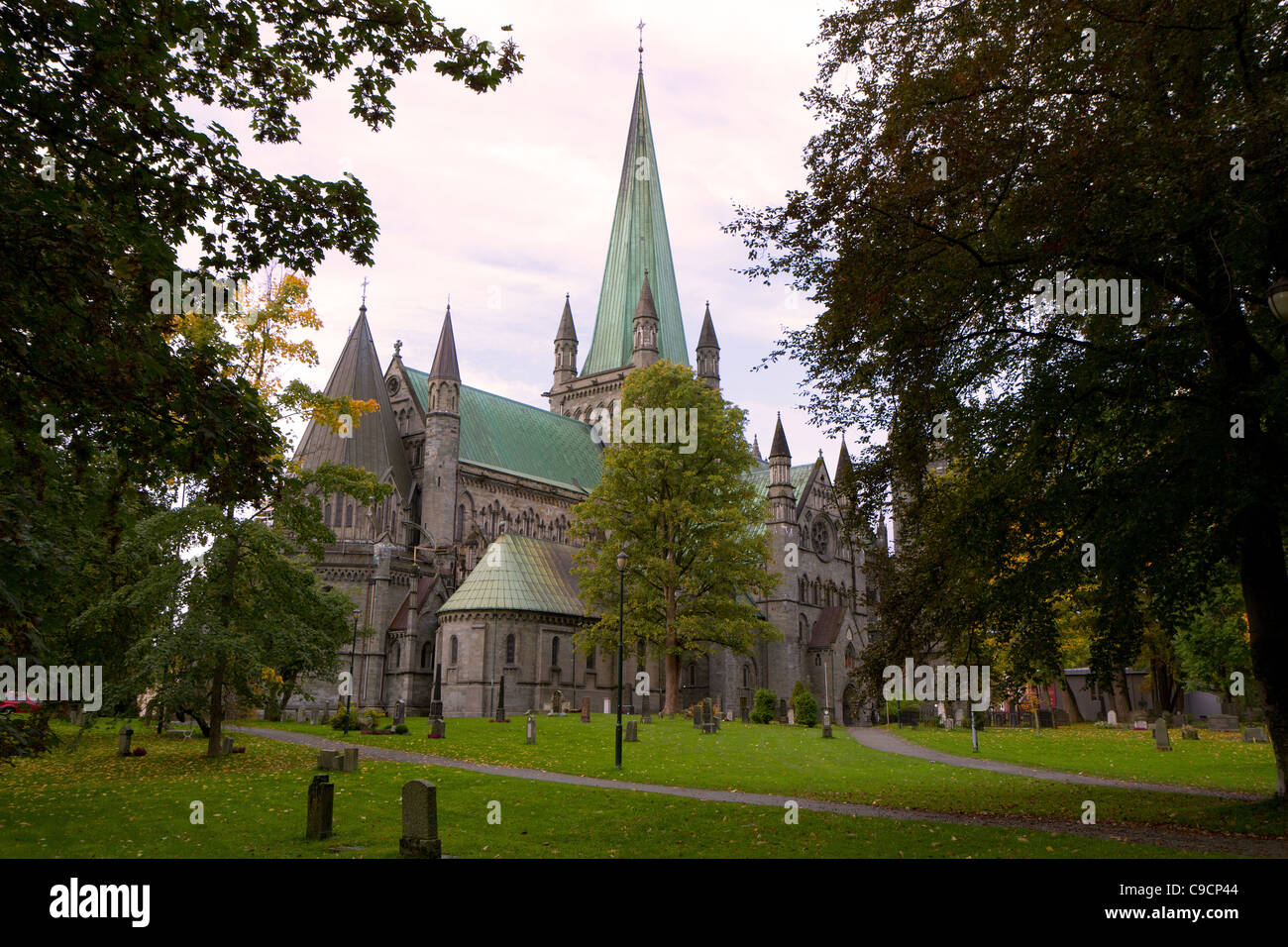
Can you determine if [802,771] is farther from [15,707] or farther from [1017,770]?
[15,707]

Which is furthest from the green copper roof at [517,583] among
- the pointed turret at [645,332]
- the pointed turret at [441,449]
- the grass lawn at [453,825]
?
the pointed turret at [645,332]

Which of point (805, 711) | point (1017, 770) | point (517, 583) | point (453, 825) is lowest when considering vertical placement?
point (805, 711)

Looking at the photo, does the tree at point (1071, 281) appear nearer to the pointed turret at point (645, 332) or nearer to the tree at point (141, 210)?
the tree at point (141, 210)

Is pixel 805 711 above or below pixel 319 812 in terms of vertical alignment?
below

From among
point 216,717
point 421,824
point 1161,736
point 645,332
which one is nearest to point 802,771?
point 421,824

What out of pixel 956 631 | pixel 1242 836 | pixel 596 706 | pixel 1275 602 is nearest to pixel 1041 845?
pixel 1242 836

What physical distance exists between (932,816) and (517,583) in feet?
107

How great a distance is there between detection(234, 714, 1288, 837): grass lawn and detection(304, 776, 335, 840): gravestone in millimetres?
7858

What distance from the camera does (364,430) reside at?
175 ft

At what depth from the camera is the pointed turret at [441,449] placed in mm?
54500

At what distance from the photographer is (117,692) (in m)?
18.8

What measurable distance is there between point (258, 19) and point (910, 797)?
48.8 feet

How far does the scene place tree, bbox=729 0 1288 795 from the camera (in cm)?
1092

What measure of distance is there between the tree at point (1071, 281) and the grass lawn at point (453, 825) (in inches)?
182
